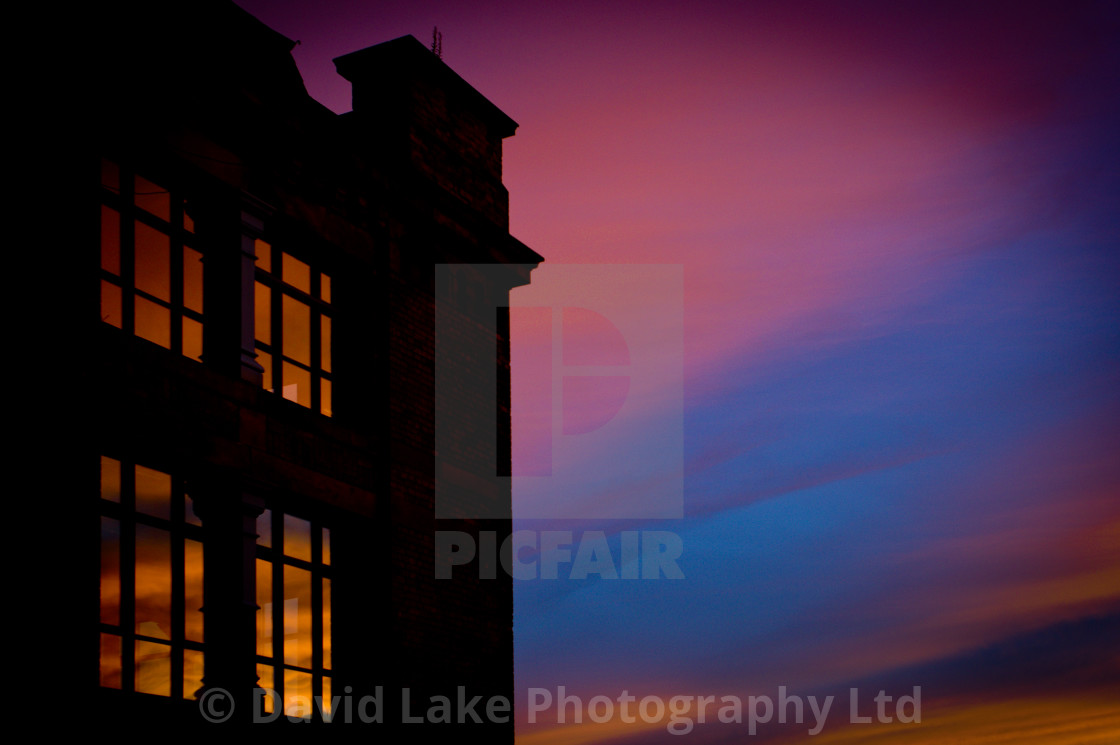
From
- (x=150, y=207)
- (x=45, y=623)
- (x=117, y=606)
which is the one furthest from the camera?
(x=150, y=207)

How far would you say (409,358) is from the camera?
16.9 metres

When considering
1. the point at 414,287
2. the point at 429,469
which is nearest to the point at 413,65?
the point at 414,287

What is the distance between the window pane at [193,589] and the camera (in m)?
13.0

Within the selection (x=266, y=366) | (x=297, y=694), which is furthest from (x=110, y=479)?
(x=297, y=694)

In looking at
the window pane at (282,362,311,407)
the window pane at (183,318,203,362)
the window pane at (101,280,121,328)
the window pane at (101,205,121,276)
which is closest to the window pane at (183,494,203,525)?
the window pane at (183,318,203,362)

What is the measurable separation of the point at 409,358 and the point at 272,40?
4398mm

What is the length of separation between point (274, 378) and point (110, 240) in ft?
9.50

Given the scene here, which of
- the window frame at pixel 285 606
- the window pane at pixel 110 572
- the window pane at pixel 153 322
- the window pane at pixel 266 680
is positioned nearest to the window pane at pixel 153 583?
the window pane at pixel 110 572

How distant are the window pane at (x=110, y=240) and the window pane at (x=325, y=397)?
3698 mm

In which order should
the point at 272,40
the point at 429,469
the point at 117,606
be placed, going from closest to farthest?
the point at 117,606 < the point at 272,40 < the point at 429,469

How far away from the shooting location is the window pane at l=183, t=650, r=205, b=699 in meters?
12.7

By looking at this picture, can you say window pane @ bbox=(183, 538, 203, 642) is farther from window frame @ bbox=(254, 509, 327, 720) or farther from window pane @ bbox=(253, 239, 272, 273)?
window pane @ bbox=(253, 239, 272, 273)

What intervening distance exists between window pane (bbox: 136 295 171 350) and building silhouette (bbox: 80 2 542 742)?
0.9 inches

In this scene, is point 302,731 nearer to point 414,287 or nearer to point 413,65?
point 414,287
